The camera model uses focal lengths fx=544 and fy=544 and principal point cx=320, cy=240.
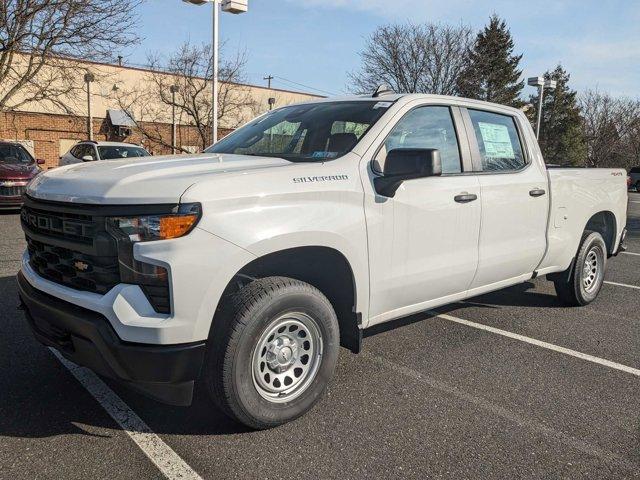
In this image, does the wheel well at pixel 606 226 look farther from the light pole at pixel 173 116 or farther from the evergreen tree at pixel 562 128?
the evergreen tree at pixel 562 128

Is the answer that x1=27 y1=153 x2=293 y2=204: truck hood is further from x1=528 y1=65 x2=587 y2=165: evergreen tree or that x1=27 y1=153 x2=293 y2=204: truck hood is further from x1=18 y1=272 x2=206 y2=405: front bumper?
x1=528 y1=65 x2=587 y2=165: evergreen tree

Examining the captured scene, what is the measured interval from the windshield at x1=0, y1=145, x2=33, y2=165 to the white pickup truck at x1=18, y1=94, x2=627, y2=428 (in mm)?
10080

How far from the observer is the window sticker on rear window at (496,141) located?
4.36m

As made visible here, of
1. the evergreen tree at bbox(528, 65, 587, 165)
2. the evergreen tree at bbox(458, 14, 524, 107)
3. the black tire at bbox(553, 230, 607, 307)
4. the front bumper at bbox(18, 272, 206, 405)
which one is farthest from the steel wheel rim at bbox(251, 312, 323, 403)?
the evergreen tree at bbox(528, 65, 587, 165)

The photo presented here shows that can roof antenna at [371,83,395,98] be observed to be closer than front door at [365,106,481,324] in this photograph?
No

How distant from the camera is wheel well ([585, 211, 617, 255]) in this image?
585cm

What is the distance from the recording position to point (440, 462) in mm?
2748

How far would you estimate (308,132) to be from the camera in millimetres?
3908

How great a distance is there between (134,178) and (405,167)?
1.53 m

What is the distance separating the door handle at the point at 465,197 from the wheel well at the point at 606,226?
2.53 m

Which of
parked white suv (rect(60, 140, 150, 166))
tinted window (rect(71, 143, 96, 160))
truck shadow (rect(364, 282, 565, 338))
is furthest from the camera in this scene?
tinted window (rect(71, 143, 96, 160))

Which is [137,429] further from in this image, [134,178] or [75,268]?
[134,178]

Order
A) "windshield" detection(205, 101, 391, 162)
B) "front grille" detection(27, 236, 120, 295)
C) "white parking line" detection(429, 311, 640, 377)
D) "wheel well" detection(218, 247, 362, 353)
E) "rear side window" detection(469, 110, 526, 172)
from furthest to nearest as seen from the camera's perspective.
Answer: "rear side window" detection(469, 110, 526, 172)
"white parking line" detection(429, 311, 640, 377)
"windshield" detection(205, 101, 391, 162)
"wheel well" detection(218, 247, 362, 353)
"front grille" detection(27, 236, 120, 295)

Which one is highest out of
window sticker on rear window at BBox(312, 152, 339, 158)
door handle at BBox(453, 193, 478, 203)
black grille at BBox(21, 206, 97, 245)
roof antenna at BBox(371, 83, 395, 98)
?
roof antenna at BBox(371, 83, 395, 98)
